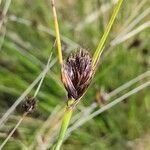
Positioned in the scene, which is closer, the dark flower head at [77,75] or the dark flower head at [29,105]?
the dark flower head at [77,75]

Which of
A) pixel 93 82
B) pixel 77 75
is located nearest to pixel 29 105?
pixel 77 75

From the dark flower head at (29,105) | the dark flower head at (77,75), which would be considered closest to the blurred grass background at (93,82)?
the dark flower head at (29,105)

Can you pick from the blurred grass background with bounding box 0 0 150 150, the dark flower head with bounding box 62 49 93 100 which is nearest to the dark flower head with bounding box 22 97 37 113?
the dark flower head with bounding box 62 49 93 100

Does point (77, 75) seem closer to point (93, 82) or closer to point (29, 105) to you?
point (29, 105)

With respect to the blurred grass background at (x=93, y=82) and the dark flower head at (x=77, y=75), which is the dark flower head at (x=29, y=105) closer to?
the dark flower head at (x=77, y=75)

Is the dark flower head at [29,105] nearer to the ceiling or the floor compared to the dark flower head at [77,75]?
nearer to the ceiling

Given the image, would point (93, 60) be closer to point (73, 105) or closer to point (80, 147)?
point (73, 105)

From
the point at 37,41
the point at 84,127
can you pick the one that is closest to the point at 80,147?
the point at 84,127

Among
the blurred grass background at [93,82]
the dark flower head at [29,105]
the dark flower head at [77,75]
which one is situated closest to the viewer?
the dark flower head at [77,75]

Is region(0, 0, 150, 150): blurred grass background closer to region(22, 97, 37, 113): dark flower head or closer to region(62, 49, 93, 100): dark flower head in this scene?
region(22, 97, 37, 113): dark flower head
